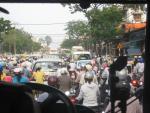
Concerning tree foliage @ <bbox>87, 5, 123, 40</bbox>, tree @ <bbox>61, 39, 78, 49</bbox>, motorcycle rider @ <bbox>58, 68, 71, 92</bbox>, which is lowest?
motorcycle rider @ <bbox>58, 68, 71, 92</bbox>

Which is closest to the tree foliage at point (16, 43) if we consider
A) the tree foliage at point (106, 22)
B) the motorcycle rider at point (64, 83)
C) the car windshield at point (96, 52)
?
the car windshield at point (96, 52)

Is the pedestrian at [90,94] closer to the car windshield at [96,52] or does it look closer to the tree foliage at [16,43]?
the car windshield at [96,52]

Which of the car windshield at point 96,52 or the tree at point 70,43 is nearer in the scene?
the car windshield at point 96,52

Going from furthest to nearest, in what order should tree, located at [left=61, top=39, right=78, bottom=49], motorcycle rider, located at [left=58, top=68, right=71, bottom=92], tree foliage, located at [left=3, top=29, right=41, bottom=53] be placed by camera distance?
1. tree foliage, located at [left=3, top=29, right=41, bottom=53]
2. tree, located at [left=61, top=39, right=78, bottom=49]
3. motorcycle rider, located at [left=58, top=68, right=71, bottom=92]

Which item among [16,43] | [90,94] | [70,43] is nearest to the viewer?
[90,94]

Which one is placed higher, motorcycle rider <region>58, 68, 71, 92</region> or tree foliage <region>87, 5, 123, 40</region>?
tree foliage <region>87, 5, 123, 40</region>

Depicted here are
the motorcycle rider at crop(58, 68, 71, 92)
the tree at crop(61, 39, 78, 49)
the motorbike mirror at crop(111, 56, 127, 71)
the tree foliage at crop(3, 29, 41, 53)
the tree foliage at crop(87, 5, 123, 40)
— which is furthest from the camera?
the tree foliage at crop(3, 29, 41, 53)

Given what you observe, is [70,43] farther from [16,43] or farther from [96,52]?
[96,52]

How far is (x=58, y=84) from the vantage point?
52.9 ft

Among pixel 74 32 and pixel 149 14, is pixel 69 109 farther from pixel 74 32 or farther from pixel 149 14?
pixel 74 32

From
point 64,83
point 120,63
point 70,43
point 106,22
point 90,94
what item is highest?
point 106,22

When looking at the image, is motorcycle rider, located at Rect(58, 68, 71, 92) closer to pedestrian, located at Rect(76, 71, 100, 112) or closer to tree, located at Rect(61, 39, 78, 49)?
pedestrian, located at Rect(76, 71, 100, 112)

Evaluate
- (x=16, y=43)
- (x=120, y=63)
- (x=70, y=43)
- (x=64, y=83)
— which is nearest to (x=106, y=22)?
(x=64, y=83)

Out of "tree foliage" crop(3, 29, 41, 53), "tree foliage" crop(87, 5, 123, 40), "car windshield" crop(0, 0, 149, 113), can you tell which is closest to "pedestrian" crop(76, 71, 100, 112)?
"car windshield" crop(0, 0, 149, 113)
